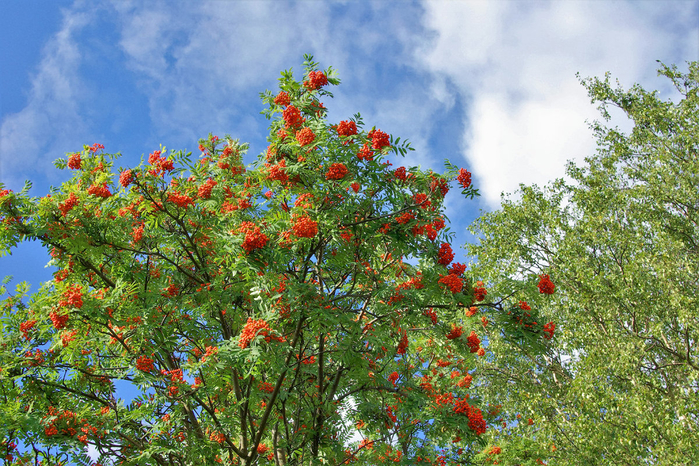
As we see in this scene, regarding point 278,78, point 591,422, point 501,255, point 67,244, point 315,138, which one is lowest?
point 591,422

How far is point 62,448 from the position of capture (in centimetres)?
683

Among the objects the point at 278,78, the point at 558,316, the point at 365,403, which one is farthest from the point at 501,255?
the point at 278,78

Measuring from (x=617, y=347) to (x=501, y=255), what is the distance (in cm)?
621

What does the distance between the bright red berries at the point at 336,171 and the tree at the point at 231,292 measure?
12 cm

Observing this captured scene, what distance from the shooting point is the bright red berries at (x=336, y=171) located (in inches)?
254

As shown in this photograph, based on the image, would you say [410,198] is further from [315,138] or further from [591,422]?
[591,422]

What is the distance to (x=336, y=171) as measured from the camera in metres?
6.46

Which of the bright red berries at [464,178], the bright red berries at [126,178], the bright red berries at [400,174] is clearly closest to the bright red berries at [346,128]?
the bright red berries at [400,174]

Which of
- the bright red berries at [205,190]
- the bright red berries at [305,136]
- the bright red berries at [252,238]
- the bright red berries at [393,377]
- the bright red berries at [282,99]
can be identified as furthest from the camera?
the bright red berries at [393,377]

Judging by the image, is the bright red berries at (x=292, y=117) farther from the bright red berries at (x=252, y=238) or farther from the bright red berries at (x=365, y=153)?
the bright red berries at (x=252, y=238)

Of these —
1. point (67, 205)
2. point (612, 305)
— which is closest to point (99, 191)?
point (67, 205)

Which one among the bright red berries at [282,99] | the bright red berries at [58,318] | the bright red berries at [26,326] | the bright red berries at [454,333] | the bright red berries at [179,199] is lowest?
the bright red berries at [454,333]

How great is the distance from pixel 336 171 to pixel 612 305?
1159cm

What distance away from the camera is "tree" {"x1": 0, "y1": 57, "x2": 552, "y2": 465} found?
6.48 metres
